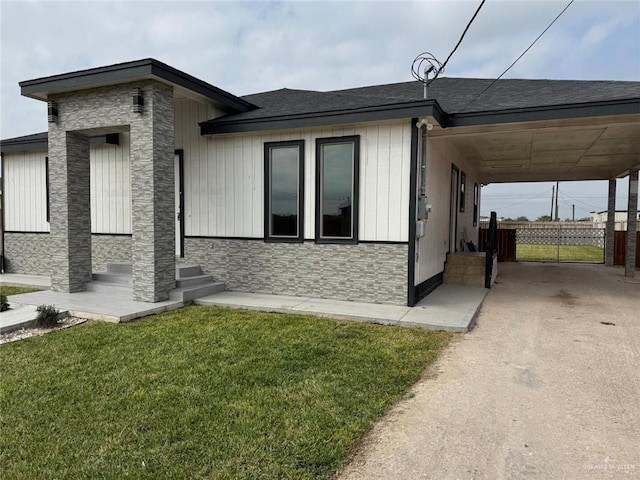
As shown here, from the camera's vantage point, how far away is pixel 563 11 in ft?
18.8

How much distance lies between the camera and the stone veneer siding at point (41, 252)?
8.34 metres

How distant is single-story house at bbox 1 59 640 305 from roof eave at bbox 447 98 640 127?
0.05 ft

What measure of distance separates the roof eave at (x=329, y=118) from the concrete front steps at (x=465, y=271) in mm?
3417

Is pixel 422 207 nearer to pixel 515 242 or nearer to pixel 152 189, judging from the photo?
pixel 152 189

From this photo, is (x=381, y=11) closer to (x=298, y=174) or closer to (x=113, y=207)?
(x=298, y=174)

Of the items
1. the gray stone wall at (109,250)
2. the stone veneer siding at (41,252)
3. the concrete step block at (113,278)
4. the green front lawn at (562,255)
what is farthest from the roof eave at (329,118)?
the green front lawn at (562,255)

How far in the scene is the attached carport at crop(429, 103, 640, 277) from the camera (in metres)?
5.71

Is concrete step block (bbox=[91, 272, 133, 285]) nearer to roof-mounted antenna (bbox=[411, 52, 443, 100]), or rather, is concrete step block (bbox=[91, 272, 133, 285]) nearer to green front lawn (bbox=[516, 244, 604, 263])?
roof-mounted antenna (bbox=[411, 52, 443, 100])

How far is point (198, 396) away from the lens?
3.05m

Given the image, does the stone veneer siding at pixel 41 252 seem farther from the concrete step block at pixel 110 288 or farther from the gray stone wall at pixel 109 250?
the concrete step block at pixel 110 288

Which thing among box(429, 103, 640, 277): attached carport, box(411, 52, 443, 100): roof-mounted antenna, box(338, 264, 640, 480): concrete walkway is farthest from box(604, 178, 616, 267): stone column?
box(411, 52, 443, 100): roof-mounted antenna

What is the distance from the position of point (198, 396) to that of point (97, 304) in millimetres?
3715

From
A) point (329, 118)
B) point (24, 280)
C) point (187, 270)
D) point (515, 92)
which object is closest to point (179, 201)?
point (187, 270)

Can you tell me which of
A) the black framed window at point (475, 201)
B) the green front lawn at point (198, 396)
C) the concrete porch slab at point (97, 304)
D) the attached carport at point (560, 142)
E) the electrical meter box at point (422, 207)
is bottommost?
the green front lawn at point (198, 396)
